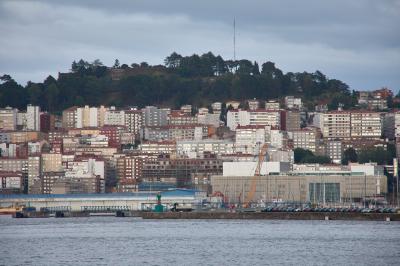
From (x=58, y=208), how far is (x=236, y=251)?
217ft

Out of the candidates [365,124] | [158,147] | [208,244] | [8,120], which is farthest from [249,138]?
[208,244]

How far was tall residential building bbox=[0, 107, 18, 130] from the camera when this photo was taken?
189750mm

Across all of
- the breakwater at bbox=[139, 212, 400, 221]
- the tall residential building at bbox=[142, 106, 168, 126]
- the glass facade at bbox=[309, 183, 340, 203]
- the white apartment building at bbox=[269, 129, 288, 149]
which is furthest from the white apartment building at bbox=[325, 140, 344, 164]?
the breakwater at bbox=[139, 212, 400, 221]

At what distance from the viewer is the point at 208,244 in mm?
76688

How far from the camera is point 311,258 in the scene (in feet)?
221

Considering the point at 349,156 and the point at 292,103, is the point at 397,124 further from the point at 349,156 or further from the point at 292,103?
the point at 292,103

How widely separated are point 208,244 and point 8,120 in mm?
115613

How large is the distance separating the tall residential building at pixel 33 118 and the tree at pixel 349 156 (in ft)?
127

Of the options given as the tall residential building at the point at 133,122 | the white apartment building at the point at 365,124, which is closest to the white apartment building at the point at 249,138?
the white apartment building at the point at 365,124

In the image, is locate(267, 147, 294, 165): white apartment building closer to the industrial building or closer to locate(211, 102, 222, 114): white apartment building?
the industrial building

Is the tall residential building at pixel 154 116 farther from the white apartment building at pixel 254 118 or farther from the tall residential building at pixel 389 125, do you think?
the tall residential building at pixel 389 125

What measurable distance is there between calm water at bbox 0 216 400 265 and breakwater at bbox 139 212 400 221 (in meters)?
4.11

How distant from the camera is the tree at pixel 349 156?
16300cm

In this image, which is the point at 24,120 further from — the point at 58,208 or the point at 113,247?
the point at 113,247
